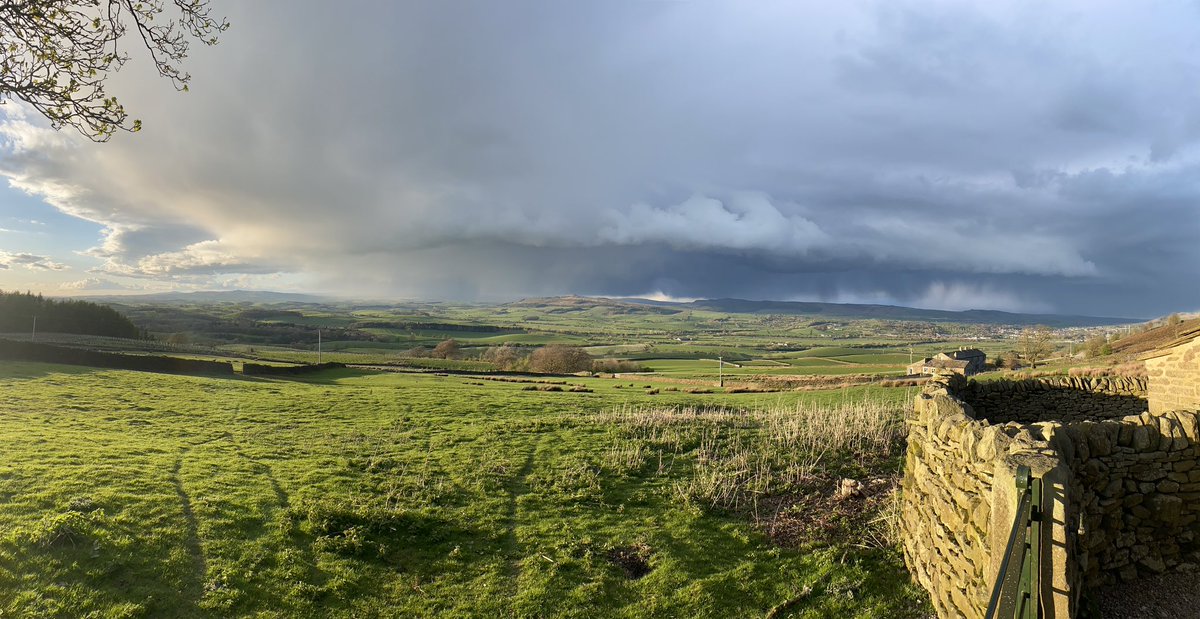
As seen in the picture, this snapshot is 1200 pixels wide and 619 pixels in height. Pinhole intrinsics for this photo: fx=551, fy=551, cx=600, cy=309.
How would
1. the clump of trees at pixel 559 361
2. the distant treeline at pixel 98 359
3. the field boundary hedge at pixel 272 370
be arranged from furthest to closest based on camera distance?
the clump of trees at pixel 559 361 < the field boundary hedge at pixel 272 370 < the distant treeline at pixel 98 359

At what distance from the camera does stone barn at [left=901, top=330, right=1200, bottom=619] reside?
619 cm

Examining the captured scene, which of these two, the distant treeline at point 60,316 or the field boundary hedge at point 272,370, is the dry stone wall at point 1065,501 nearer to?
the field boundary hedge at point 272,370

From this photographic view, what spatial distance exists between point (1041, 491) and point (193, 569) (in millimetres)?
12627

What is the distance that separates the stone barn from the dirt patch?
15.6ft

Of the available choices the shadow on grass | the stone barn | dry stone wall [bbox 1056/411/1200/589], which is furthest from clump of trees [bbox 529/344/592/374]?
dry stone wall [bbox 1056/411/1200/589]

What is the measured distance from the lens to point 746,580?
996 cm

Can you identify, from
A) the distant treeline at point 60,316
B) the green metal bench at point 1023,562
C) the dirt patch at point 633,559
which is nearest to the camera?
the green metal bench at point 1023,562

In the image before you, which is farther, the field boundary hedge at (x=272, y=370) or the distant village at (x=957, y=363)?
the field boundary hedge at (x=272, y=370)

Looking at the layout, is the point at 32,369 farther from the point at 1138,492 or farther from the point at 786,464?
the point at 1138,492

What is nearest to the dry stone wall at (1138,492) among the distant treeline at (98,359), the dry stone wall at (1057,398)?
the dry stone wall at (1057,398)

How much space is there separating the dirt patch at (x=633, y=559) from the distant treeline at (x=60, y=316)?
114 metres

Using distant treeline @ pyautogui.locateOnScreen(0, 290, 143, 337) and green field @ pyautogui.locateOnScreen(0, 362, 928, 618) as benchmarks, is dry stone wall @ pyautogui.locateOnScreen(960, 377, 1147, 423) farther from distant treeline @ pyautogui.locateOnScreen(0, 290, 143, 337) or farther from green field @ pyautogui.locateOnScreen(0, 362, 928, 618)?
distant treeline @ pyautogui.locateOnScreen(0, 290, 143, 337)

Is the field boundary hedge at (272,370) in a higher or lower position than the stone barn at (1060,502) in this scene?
lower

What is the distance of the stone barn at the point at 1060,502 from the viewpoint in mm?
6191
